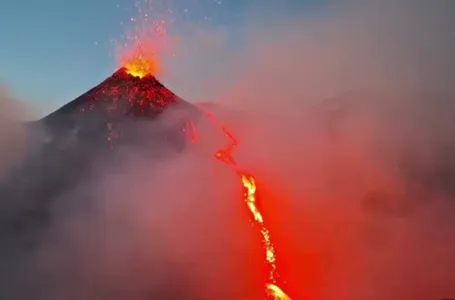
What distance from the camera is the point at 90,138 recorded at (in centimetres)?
2625

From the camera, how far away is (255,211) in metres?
16.5

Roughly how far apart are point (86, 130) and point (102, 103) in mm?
2912

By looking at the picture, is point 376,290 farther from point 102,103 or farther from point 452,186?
point 102,103

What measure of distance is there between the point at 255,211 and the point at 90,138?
12.4 meters

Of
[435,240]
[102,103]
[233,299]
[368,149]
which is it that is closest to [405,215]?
[435,240]

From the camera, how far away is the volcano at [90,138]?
20.1 meters

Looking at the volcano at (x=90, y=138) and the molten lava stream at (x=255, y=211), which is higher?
the volcano at (x=90, y=138)

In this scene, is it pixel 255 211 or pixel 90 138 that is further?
pixel 90 138

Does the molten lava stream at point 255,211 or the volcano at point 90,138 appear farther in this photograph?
the volcano at point 90,138

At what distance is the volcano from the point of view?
20078mm

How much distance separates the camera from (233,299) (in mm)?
12602

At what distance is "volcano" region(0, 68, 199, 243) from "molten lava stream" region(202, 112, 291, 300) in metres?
3.04

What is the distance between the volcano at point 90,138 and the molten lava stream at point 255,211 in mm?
3042

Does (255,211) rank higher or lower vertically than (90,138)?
lower
